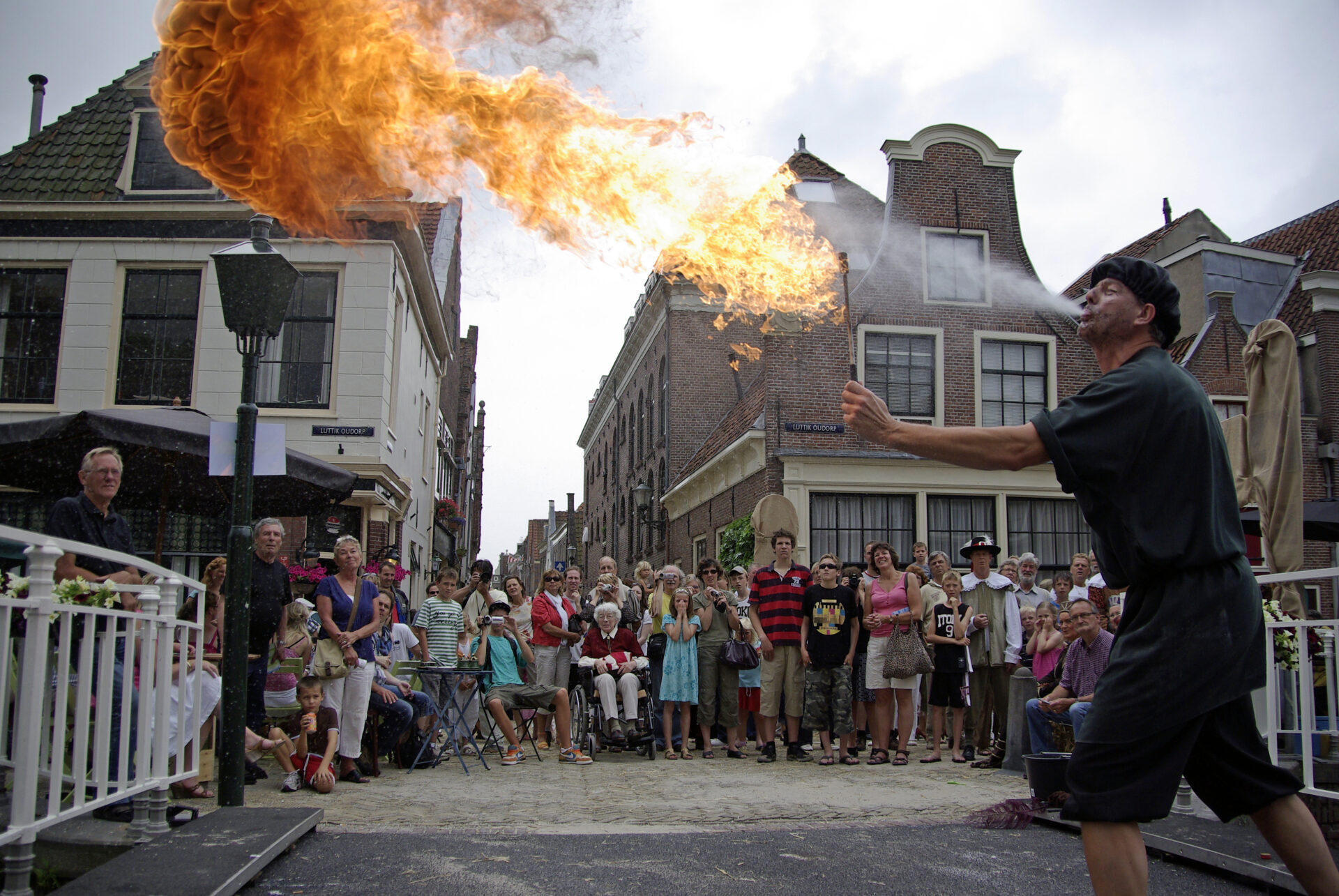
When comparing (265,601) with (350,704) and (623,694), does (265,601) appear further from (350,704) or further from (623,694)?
(623,694)

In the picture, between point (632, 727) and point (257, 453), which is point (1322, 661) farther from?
point (257, 453)

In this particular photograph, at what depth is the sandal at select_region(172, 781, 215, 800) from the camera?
6.21m

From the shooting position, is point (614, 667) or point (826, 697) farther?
point (614, 667)

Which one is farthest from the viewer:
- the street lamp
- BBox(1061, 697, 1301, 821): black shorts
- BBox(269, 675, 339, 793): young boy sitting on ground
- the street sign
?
the street lamp

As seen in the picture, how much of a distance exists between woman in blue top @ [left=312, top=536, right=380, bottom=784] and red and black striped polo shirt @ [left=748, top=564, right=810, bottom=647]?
3.67 meters

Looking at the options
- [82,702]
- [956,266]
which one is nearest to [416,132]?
[82,702]

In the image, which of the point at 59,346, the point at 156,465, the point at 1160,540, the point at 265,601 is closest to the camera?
the point at 1160,540

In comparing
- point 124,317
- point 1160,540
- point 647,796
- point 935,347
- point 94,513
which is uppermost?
point 935,347

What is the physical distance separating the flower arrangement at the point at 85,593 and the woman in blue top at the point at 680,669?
19.6 feet

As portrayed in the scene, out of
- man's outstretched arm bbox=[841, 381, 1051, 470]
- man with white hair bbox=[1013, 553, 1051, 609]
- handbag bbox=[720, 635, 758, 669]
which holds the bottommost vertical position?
handbag bbox=[720, 635, 758, 669]

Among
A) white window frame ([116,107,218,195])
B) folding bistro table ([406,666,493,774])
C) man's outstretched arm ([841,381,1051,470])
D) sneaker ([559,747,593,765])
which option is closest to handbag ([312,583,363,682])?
folding bistro table ([406,666,493,774])

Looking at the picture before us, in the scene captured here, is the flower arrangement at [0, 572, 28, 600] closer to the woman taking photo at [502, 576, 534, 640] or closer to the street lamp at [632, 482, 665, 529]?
the woman taking photo at [502, 576, 534, 640]

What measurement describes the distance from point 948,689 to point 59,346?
14.0 meters

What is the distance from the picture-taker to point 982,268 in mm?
18984
